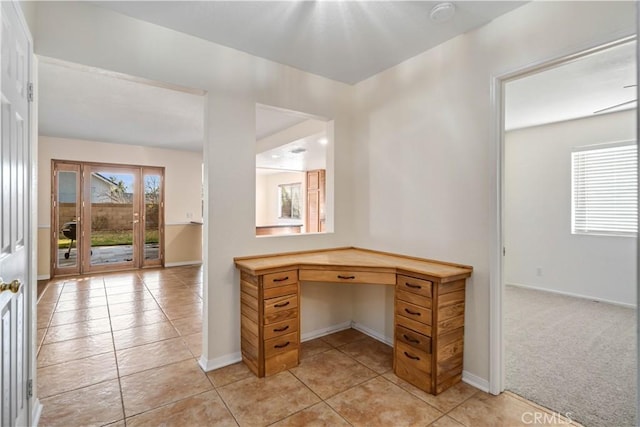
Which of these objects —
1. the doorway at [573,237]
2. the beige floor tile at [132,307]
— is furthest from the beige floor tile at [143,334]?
the doorway at [573,237]

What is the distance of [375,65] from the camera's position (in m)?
2.89

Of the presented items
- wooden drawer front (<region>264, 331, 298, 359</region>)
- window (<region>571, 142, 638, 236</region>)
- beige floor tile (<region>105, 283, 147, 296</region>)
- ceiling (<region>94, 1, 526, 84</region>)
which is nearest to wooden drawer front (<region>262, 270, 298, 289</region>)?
wooden drawer front (<region>264, 331, 298, 359</region>)

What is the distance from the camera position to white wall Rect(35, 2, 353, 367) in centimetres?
200

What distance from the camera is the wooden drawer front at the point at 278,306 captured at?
2.34 metres

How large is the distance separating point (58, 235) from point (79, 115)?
2685 mm

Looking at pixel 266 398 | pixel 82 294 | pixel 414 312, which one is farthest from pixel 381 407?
pixel 82 294

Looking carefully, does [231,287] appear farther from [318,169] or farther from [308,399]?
[318,169]

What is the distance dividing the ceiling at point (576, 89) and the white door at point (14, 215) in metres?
3.20

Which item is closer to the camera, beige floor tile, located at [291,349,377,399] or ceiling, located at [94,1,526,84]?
ceiling, located at [94,1,526,84]

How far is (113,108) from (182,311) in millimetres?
Answer: 2694

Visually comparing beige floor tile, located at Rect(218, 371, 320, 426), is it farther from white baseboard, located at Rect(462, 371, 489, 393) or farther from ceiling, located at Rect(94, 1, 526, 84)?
ceiling, located at Rect(94, 1, 526, 84)

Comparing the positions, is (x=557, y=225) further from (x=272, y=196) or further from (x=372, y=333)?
(x=272, y=196)

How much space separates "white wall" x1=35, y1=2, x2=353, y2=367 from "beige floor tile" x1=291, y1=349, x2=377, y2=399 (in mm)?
470

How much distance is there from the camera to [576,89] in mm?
3332
